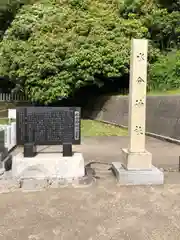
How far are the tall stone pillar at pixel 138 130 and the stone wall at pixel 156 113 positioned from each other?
414 cm

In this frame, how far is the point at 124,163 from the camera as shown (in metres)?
4.64

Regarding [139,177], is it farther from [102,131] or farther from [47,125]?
[102,131]

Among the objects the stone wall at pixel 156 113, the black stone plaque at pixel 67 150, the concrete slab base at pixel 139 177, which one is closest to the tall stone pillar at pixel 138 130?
the concrete slab base at pixel 139 177

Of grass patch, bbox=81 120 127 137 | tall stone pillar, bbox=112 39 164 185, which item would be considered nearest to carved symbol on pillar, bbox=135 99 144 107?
tall stone pillar, bbox=112 39 164 185

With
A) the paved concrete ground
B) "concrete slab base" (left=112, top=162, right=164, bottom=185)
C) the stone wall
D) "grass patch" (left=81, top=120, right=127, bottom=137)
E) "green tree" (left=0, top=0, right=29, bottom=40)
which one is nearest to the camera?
the paved concrete ground

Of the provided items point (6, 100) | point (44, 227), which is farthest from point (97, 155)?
point (6, 100)

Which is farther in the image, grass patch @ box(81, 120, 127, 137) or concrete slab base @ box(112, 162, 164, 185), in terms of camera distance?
grass patch @ box(81, 120, 127, 137)

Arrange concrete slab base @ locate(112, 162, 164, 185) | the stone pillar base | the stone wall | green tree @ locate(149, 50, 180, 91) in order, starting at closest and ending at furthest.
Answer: concrete slab base @ locate(112, 162, 164, 185), the stone pillar base, the stone wall, green tree @ locate(149, 50, 180, 91)

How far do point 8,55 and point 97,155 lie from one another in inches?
389

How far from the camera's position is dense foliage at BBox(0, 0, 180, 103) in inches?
473

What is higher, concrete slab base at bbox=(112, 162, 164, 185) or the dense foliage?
the dense foliage

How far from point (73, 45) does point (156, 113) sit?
18.2 feet

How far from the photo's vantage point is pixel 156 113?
31.7 feet

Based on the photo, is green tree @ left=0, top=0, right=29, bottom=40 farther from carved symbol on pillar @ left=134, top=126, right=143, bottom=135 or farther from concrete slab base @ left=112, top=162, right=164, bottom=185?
concrete slab base @ left=112, top=162, right=164, bottom=185
